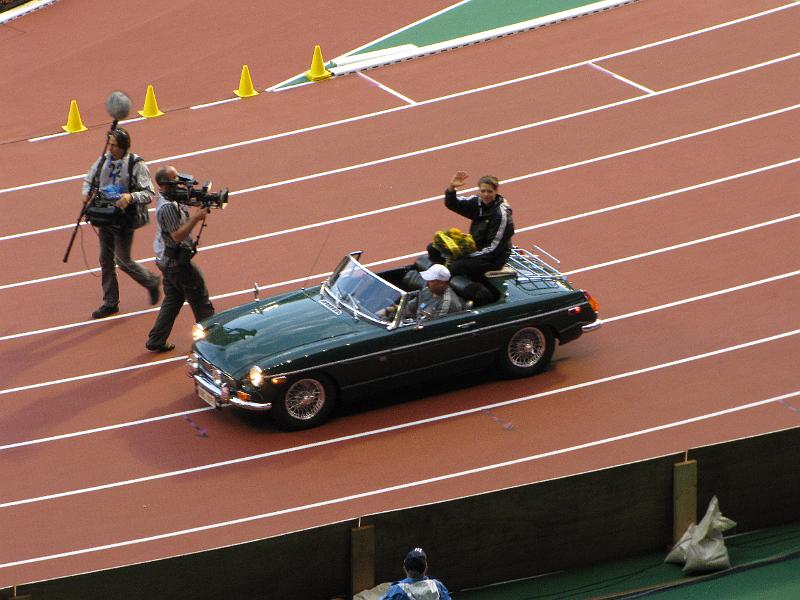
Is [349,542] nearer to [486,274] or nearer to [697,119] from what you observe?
[486,274]

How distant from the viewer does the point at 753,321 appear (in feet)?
53.0

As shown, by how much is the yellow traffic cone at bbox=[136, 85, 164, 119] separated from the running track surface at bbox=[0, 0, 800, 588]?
28 cm

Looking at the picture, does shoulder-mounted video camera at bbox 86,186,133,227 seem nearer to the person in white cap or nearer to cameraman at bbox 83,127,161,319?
cameraman at bbox 83,127,161,319

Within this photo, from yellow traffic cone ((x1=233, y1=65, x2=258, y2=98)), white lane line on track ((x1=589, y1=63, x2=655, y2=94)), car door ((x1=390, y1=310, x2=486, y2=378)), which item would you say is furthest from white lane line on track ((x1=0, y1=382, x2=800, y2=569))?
yellow traffic cone ((x1=233, y1=65, x2=258, y2=98))

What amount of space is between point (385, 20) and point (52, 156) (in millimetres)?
6561

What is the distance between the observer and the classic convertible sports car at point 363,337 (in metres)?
13.6

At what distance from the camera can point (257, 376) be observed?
13430mm

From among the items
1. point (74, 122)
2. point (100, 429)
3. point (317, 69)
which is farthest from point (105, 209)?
point (317, 69)

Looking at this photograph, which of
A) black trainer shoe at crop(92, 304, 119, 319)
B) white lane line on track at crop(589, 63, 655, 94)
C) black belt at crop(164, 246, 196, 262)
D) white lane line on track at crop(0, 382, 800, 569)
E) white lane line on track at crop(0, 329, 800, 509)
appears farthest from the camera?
white lane line on track at crop(589, 63, 655, 94)

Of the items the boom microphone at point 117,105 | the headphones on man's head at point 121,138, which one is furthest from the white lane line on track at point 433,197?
the headphones on man's head at point 121,138

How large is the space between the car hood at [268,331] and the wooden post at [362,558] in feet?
9.29

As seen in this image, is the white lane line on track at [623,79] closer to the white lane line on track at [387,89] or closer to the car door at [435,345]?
the white lane line on track at [387,89]

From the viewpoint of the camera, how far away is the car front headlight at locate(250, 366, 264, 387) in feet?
44.0

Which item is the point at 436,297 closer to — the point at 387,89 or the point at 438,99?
the point at 438,99
